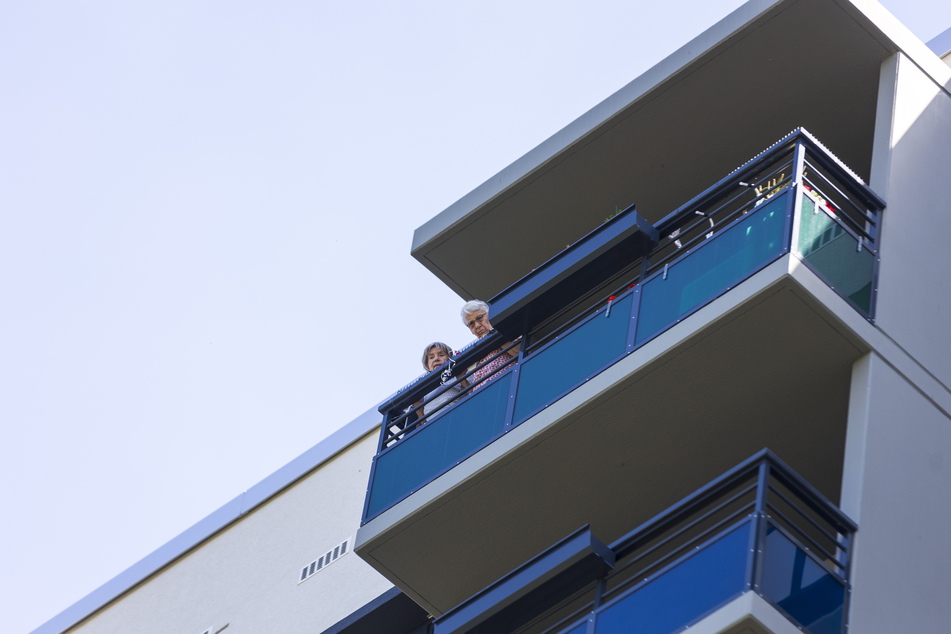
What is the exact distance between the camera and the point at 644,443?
43.1 ft

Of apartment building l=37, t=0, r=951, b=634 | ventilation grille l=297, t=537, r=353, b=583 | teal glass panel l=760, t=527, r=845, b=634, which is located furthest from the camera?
ventilation grille l=297, t=537, r=353, b=583

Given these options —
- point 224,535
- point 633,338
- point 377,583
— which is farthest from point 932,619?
point 224,535

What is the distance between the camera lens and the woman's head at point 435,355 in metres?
16.1

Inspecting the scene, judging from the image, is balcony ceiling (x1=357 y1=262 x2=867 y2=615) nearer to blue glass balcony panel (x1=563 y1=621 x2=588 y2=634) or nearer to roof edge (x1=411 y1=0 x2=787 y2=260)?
blue glass balcony panel (x1=563 y1=621 x2=588 y2=634)

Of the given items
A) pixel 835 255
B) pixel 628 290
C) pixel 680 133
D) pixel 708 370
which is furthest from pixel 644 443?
pixel 680 133

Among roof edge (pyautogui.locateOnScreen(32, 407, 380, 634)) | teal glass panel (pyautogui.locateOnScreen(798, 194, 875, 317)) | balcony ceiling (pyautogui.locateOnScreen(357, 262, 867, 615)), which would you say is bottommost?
balcony ceiling (pyautogui.locateOnScreen(357, 262, 867, 615))

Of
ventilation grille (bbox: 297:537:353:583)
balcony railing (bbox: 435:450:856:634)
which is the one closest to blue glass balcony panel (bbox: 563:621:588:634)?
balcony railing (bbox: 435:450:856:634)

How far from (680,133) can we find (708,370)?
381 cm

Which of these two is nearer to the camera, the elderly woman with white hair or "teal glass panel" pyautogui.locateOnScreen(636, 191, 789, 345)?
"teal glass panel" pyautogui.locateOnScreen(636, 191, 789, 345)

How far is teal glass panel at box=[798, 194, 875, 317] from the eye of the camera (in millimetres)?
12430

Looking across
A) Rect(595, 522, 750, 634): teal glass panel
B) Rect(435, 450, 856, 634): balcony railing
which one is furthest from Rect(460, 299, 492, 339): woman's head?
Rect(595, 522, 750, 634): teal glass panel

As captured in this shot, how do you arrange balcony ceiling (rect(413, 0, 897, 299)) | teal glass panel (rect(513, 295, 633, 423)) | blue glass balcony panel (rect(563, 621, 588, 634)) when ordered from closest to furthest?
blue glass balcony panel (rect(563, 621, 588, 634))
teal glass panel (rect(513, 295, 633, 423))
balcony ceiling (rect(413, 0, 897, 299))

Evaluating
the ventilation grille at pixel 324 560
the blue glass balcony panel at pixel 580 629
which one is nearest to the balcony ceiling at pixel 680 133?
the ventilation grille at pixel 324 560

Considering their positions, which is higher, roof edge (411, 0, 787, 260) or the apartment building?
roof edge (411, 0, 787, 260)
